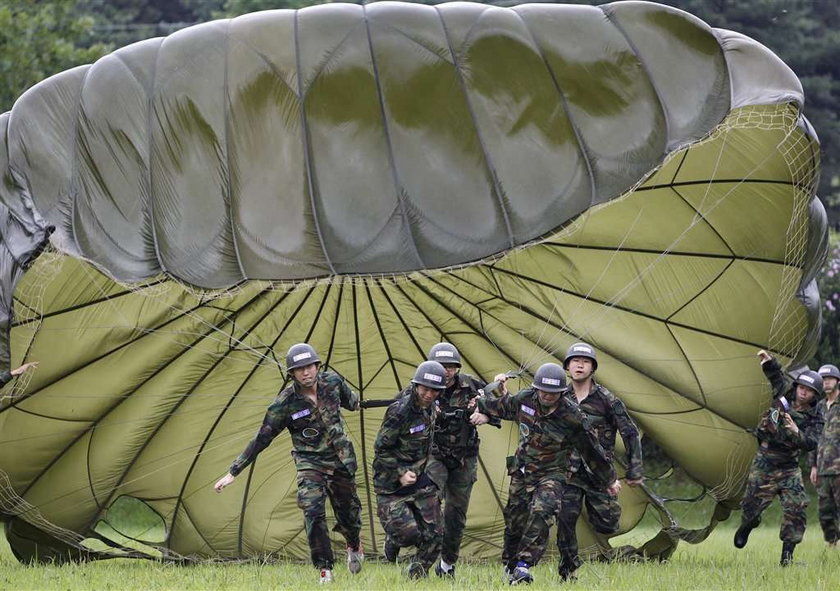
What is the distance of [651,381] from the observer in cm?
1572

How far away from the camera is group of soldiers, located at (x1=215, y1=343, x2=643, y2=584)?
12.4 m

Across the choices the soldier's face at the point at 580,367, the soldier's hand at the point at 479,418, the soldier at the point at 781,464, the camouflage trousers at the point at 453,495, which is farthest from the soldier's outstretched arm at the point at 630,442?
the soldier at the point at 781,464

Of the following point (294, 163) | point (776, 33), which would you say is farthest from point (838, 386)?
point (776, 33)

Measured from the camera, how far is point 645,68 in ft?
43.1

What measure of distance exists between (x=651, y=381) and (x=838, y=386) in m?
2.37

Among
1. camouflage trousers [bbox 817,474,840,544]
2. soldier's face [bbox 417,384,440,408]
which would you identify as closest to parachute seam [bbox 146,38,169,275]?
soldier's face [bbox 417,384,440,408]

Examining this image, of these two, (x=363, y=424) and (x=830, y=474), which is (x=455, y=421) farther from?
(x=830, y=474)

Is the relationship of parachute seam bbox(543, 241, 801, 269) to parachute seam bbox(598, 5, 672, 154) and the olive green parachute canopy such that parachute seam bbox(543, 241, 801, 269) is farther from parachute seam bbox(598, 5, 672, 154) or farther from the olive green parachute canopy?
parachute seam bbox(598, 5, 672, 154)

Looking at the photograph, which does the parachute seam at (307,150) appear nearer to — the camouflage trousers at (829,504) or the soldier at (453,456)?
the soldier at (453,456)

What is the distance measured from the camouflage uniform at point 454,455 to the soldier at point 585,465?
1.01m

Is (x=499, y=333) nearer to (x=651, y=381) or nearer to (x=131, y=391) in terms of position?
(x=651, y=381)

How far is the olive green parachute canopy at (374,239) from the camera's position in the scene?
12555 mm

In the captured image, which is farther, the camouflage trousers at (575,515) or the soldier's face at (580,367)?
the soldier's face at (580,367)

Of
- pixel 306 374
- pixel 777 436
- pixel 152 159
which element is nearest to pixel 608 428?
pixel 777 436
